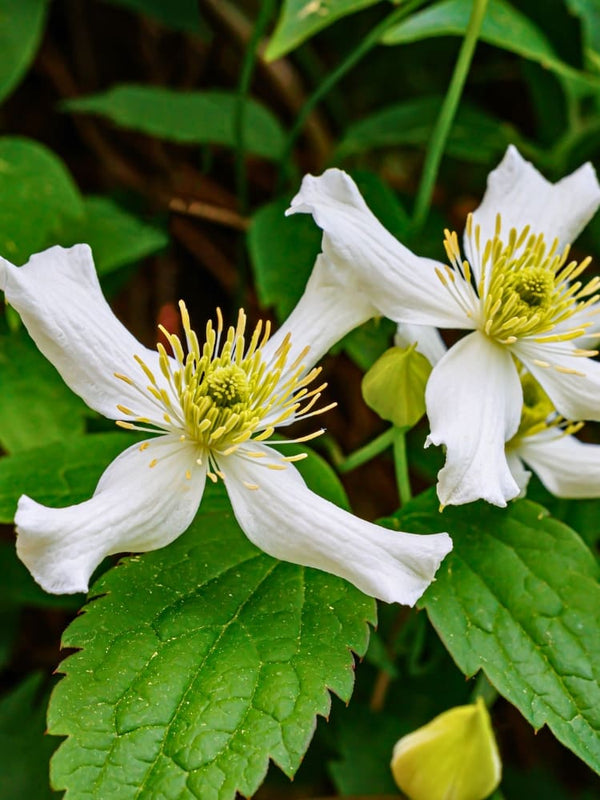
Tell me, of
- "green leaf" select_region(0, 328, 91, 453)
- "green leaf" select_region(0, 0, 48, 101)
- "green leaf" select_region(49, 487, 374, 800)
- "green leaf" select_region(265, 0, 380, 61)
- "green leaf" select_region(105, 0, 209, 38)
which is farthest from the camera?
"green leaf" select_region(105, 0, 209, 38)

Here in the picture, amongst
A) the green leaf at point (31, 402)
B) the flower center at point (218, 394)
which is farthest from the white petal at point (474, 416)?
the green leaf at point (31, 402)

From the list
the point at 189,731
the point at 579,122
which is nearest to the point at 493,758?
the point at 189,731

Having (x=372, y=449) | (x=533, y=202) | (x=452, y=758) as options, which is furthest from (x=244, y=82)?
(x=452, y=758)

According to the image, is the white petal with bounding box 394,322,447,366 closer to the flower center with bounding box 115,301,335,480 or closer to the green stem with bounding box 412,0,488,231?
the flower center with bounding box 115,301,335,480

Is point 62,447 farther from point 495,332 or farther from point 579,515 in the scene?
point 579,515

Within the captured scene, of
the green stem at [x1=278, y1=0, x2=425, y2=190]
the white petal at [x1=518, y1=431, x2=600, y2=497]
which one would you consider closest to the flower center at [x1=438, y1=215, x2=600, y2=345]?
the white petal at [x1=518, y1=431, x2=600, y2=497]

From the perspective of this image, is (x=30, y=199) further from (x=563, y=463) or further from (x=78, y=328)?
(x=563, y=463)
